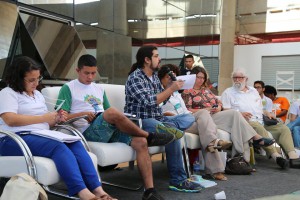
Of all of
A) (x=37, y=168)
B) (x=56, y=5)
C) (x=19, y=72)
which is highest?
(x=56, y=5)

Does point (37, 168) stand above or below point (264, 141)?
above

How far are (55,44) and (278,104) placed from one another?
4.16 meters

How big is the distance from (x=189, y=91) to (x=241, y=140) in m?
0.84

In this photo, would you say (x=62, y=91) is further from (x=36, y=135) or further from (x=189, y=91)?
(x=189, y=91)

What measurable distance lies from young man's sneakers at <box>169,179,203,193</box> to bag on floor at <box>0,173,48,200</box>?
1.53 meters

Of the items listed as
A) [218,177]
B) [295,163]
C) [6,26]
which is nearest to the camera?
[218,177]

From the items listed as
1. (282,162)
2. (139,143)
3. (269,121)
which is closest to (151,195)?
(139,143)

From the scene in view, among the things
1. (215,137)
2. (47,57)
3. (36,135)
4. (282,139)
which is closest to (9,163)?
(36,135)

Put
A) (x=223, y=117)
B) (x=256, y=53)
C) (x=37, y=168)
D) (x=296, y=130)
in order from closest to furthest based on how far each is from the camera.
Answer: (x=37, y=168), (x=223, y=117), (x=296, y=130), (x=256, y=53)

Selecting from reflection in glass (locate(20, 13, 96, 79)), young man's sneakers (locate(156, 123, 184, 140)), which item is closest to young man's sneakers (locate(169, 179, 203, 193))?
young man's sneakers (locate(156, 123, 184, 140))

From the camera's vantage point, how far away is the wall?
14.2 meters

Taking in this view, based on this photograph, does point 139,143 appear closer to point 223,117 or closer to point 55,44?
point 223,117

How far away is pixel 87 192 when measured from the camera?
2250 mm

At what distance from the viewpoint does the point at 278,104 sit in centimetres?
649
